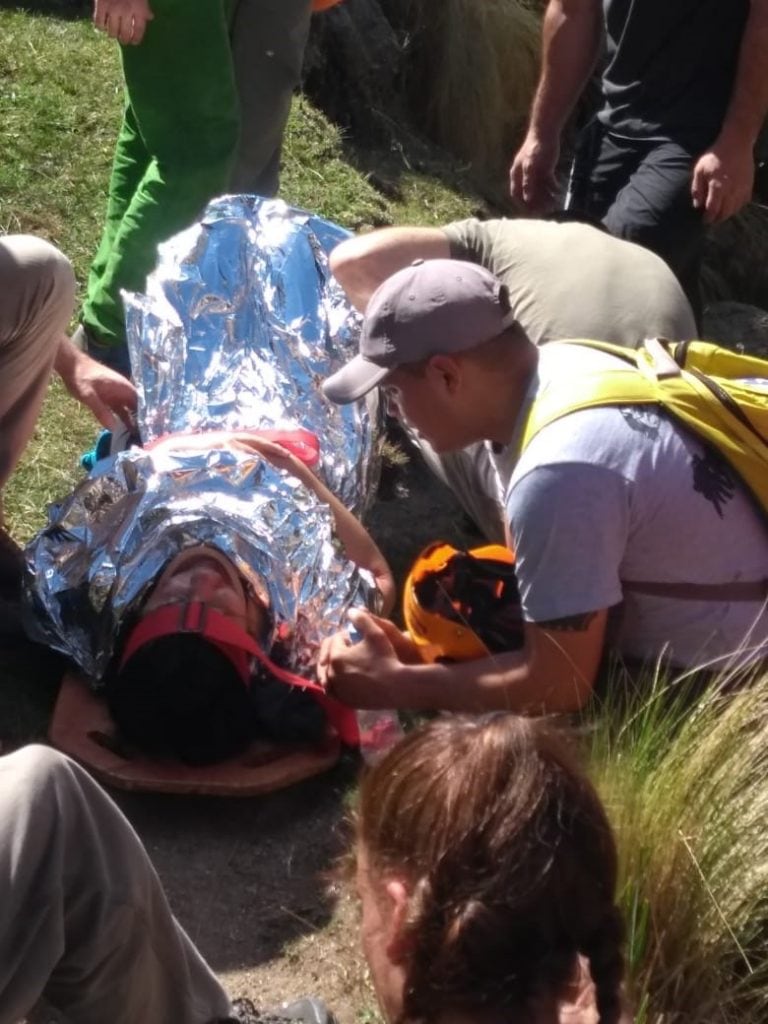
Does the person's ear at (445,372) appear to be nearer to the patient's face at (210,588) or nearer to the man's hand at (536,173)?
the patient's face at (210,588)

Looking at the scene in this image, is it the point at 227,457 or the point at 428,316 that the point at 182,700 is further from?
the point at 428,316

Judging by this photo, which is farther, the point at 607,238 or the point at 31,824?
the point at 607,238

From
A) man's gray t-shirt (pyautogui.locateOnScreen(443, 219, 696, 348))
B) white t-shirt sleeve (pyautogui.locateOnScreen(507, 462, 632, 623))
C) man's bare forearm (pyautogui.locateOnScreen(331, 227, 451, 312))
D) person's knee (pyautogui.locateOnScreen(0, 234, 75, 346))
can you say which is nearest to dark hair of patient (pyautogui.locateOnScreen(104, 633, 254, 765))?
white t-shirt sleeve (pyautogui.locateOnScreen(507, 462, 632, 623))

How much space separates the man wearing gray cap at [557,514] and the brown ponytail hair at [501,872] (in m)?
1.25

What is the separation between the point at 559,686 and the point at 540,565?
250mm

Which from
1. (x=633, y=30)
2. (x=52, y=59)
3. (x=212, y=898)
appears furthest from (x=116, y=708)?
(x=52, y=59)

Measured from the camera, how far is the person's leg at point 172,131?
4.25 meters

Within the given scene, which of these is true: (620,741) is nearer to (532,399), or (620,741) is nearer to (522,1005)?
(532,399)

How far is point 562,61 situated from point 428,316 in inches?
81.4

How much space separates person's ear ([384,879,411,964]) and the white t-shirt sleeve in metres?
1.27

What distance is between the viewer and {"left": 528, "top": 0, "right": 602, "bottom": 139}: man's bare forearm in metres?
4.66

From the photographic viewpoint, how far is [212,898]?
9.86 feet

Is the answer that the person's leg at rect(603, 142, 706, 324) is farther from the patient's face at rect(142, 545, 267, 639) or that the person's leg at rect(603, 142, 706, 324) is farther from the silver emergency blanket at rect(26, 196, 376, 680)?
the patient's face at rect(142, 545, 267, 639)

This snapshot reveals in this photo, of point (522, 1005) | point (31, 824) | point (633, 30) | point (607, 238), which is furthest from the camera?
point (633, 30)
